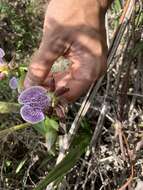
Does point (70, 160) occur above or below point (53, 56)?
below

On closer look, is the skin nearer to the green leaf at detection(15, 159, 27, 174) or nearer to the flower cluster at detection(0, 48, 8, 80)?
the flower cluster at detection(0, 48, 8, 80)

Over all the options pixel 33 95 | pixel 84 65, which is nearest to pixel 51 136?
pixel 33 95

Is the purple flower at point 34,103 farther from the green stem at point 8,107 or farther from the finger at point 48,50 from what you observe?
the green stem at point 8,107

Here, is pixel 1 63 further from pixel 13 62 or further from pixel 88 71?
pixel 88 71

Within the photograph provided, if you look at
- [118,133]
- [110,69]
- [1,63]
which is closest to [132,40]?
[110,69]

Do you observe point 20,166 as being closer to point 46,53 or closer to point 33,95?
point 33,95

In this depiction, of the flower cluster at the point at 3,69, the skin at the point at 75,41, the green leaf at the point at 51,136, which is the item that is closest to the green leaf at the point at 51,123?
the green leaf at the point at 51,136

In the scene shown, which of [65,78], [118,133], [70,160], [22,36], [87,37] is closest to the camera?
[87,37]
